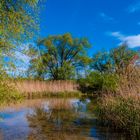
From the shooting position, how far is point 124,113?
41.4ft

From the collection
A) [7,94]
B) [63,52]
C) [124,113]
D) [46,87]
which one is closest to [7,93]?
[7,94]

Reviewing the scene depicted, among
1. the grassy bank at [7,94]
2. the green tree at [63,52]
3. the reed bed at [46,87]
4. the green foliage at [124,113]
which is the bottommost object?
the green foliage at [124,113]

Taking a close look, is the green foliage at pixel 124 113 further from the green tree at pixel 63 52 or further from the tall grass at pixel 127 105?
the green tree at pixel 63 52

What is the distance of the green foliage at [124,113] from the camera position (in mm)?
11606

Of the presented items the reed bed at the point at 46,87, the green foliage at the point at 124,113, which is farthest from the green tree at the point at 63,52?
the green foliage at the point at 124,113

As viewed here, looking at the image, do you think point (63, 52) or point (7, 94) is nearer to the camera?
point (7, 94)

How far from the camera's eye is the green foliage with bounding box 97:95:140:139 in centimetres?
1161

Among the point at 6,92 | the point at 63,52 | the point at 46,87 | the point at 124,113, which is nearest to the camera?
the point at 6,92

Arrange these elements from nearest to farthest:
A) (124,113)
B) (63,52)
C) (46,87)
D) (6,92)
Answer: (6,92)
(124,113)
(46,87)
(63,52)

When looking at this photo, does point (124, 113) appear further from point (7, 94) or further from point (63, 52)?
point (63, 52)

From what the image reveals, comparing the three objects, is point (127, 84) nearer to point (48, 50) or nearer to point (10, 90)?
point (10, 90)

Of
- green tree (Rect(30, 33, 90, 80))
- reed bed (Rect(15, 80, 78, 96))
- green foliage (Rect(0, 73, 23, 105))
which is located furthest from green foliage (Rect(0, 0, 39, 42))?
green tree (Rect(30, 33, 90, 80))

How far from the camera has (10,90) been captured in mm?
11734

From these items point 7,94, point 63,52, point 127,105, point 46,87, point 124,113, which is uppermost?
point 63,52
